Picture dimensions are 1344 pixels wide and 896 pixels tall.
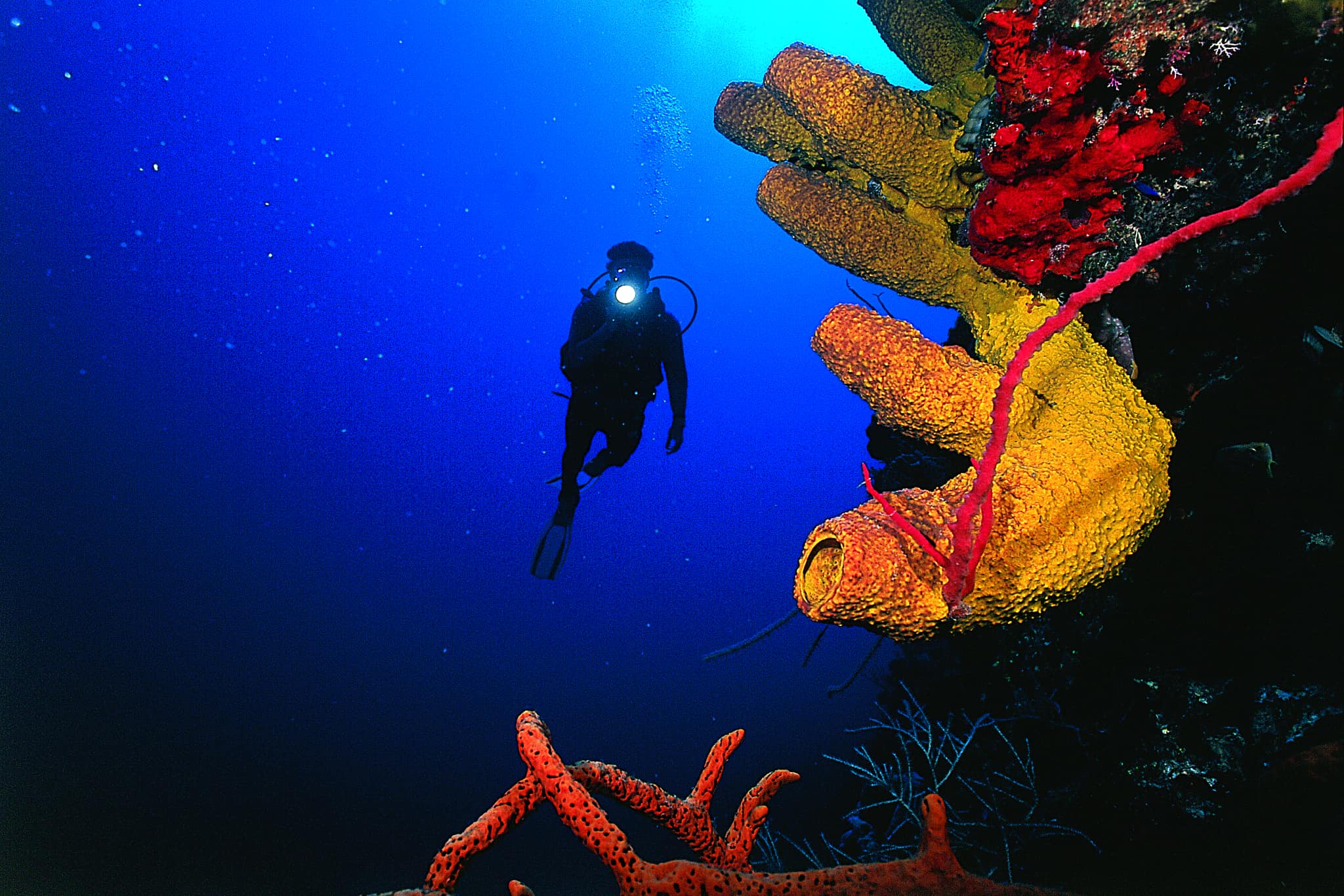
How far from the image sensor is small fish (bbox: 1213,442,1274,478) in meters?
1.78

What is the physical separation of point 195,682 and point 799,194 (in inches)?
1259

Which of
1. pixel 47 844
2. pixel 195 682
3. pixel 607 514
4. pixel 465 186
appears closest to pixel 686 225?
pixel 465 186

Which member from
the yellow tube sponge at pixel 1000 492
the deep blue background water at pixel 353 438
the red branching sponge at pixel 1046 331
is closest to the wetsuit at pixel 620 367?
the yellow tube sponge at pixel 1000 492

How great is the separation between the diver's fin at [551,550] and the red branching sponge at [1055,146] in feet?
18.9

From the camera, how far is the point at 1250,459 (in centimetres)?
180

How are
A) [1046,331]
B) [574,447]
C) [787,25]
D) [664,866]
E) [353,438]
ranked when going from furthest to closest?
1. [353,438]
2. [787,25]
3. [574,447]
4. [664,866]
5. [1046,331]

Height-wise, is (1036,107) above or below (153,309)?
below

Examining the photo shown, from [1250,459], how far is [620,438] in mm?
5462

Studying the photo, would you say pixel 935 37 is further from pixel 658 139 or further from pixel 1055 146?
pixel 658 139

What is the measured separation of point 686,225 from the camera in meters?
45.0

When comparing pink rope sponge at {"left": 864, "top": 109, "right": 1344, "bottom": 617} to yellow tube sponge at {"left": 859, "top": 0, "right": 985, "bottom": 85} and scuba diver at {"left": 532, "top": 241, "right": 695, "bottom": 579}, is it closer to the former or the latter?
yellow tube sponge at {"left": 859, "top": 0, "right": 985, "bottom": 85}

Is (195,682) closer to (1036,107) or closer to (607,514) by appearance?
(1036,107)

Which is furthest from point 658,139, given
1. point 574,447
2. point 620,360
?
point 574,447

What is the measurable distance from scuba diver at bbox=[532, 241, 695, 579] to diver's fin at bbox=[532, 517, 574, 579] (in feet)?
0.21
